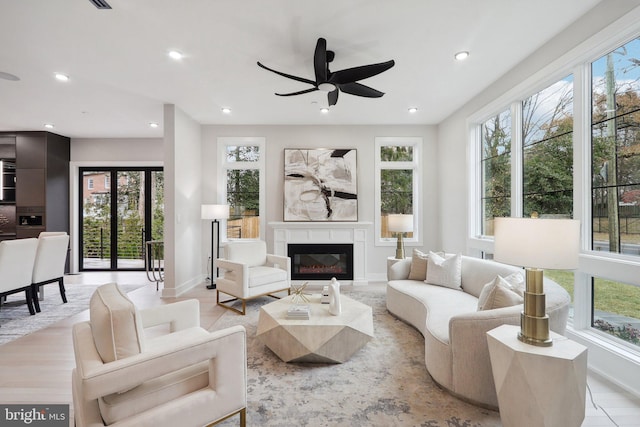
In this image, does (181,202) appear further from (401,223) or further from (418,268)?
(418,268)

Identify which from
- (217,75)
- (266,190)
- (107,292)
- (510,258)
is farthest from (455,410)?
(266,190)

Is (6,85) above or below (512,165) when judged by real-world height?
above

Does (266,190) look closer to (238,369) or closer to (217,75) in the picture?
(217,75)

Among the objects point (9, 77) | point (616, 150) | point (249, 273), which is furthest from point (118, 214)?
point (616, 150)

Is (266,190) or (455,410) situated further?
(266,190)

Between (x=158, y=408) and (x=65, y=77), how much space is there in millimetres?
3811

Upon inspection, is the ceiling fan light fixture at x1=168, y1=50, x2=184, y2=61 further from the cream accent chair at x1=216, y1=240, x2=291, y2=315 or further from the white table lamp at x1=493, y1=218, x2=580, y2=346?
the white table lamp at x1=493, y1=218, x2=580, y2=346

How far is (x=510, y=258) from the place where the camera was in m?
1.57

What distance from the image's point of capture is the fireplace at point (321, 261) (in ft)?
16.4

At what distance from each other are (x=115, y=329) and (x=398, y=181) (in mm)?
4757

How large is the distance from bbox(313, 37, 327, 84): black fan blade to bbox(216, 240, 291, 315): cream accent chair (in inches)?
90.9

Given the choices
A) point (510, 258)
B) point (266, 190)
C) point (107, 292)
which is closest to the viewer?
point (107, 292)

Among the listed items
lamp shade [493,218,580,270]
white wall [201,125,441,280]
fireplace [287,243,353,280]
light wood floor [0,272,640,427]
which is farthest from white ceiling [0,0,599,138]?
light wood floor [0,272,640,427]

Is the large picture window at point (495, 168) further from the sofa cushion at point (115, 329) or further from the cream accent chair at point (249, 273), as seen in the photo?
the sofa cushion at point (115, 329)
